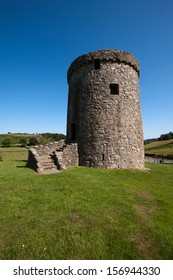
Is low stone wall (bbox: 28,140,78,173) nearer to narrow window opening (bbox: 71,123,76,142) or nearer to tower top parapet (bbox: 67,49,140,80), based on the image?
narrow window opening (bbox: 71,123,76,142)

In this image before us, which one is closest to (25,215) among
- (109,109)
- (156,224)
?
(156,224)

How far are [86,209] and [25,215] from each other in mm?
2100

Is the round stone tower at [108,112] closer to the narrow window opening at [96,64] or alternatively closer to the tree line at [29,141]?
the narrow window opening at [96,64]

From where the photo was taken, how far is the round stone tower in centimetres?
1303

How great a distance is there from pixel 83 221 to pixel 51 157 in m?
8.39

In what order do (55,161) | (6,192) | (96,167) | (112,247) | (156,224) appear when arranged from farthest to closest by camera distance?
(96,167), (55,161), (6,192), (156,224), (112,247)

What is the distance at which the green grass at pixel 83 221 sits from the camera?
3711 millimetres

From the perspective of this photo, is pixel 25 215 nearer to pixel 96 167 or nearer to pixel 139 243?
pixel 139 243

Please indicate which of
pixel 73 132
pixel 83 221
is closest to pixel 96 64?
pixel 73 132

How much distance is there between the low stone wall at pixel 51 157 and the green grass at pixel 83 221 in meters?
2.97

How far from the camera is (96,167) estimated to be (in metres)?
12.9

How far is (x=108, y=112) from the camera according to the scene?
13.3 m

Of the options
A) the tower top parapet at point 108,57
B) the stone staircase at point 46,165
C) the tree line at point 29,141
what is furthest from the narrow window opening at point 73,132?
the tree line at point 29,141

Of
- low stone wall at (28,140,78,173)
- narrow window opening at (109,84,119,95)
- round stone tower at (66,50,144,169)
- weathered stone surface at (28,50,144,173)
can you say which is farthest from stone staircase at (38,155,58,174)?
narrow window opening at (109,84,119,95)
